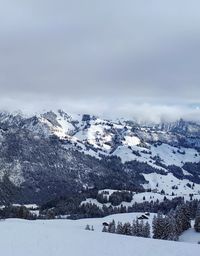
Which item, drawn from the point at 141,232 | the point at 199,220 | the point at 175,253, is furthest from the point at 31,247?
the point at 199,220

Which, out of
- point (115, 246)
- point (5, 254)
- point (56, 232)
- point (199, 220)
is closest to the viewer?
point (5, 254)

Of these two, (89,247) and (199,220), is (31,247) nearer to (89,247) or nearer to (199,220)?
(89,247)

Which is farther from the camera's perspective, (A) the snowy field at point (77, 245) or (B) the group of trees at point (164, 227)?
(B) the group of trees at point (164, 227)

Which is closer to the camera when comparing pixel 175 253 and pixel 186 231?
pixel 175 253

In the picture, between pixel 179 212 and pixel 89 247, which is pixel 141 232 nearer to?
pixel 179 212

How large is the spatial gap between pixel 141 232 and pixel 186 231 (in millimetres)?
31710

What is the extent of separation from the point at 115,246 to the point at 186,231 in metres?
113

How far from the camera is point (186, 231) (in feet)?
572

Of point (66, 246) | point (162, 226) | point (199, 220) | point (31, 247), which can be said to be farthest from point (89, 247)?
point (199, 220)

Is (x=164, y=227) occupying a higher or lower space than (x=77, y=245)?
lower

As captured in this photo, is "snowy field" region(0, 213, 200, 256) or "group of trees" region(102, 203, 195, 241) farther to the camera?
"group of trees" region(102, 203, 195, 241)

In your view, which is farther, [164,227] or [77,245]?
[164,227]

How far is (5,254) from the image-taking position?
57.6m

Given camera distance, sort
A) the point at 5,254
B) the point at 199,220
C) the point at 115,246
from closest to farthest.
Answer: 1. the point at 5,254
2. the point at 115,246
3. the point at 199,220
